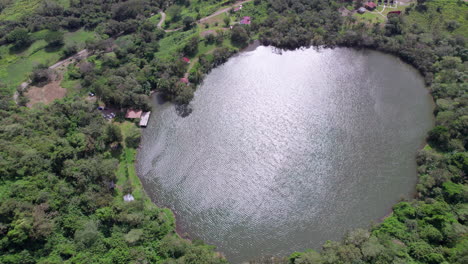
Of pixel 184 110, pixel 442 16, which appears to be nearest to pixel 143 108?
pixel 184 110

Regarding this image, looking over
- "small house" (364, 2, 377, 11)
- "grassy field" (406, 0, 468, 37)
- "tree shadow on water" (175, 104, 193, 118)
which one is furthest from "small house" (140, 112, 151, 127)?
"grassy field" (406, 0, 468, 37)

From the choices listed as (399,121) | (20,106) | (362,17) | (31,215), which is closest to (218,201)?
(31,215)

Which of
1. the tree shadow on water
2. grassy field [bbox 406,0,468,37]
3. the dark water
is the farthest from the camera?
grassy field [bbox 406,0,468,37]

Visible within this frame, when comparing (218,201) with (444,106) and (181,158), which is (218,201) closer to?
(181,158)

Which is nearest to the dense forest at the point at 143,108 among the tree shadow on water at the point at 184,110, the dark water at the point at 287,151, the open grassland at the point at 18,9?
the open grassland at the point at 18,9

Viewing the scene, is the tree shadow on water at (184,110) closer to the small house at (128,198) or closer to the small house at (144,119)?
the small house at (144,119)

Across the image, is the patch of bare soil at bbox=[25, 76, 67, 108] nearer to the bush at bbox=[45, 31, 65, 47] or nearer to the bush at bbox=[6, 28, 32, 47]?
the bush at bbox=[45, 31, 65, 47]
